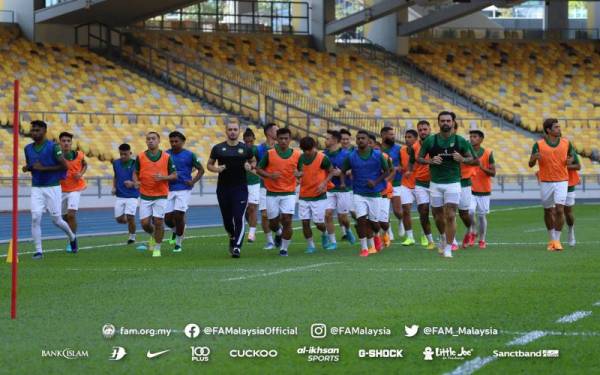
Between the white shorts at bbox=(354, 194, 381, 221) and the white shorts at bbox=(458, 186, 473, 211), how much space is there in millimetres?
1353

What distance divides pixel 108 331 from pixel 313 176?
997 cm

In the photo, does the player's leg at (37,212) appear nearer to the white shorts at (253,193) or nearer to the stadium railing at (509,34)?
the white shorts at (253,193)

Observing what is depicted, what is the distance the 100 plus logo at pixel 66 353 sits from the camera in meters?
9.39

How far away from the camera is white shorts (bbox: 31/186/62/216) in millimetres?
19562

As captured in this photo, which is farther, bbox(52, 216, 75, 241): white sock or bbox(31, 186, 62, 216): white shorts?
bbox(52, 216, 75, 241): white sock

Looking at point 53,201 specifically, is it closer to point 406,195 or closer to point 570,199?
point 406,195

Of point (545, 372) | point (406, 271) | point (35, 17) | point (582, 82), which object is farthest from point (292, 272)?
point (582, 82)

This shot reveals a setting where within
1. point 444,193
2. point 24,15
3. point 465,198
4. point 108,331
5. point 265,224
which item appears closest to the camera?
point 108,331

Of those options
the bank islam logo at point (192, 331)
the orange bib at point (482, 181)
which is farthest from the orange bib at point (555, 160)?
the bank islam logo at point (192, 331)

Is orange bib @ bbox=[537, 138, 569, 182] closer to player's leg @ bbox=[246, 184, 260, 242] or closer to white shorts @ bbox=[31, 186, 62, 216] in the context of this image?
player's leg @ bbox=[246, 184, 260, 242]

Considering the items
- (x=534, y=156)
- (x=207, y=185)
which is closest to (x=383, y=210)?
(x=534, y=156)

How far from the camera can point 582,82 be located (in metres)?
57.7

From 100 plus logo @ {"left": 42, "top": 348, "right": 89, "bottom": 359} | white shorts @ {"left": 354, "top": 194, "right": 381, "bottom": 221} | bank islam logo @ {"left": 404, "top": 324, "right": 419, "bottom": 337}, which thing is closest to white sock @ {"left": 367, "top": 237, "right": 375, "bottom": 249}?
white shorts @ {"left": 354, "top": 194, "right": 381, "bottom": 221}

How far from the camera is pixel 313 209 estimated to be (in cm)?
2023
